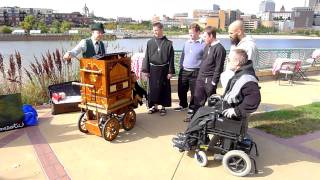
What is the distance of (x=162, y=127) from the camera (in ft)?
16.5

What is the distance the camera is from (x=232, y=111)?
11.2 feet

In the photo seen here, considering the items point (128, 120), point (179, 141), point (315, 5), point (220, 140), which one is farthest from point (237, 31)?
point (315, 5)

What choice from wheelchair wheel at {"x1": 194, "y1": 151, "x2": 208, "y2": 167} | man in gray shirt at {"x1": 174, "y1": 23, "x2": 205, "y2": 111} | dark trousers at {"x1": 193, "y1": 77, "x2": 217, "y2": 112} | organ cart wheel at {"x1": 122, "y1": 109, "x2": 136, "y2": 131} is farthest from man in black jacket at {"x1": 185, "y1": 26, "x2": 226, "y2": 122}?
wheelchair wheel at {"x1": 194, "y1": 151, "x2": 208, "y2": 167}

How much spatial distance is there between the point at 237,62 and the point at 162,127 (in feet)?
6.54

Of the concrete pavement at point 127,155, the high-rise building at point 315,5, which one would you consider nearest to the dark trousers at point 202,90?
the concrete pavement at point 127,155

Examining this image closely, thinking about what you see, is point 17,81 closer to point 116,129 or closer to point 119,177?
point 116,129

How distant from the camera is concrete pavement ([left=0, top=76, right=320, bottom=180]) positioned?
11.4ft

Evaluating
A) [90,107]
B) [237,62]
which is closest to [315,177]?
[237,62]

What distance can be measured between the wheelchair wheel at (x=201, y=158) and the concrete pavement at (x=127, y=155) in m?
0.06

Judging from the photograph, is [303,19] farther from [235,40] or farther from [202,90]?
[235,40]

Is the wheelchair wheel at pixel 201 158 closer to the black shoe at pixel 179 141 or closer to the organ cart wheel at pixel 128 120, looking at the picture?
the black shoe at pixel 179 141

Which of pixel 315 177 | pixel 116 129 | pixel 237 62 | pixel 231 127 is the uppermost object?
pixel 237 62

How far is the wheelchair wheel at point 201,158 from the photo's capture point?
143 inches

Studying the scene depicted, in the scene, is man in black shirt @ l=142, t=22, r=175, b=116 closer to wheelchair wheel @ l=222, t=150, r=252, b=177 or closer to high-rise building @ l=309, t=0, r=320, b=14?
wheelchair wheel @ l=222, t=150, r=252, b=177
